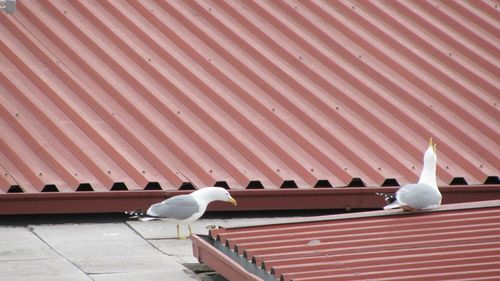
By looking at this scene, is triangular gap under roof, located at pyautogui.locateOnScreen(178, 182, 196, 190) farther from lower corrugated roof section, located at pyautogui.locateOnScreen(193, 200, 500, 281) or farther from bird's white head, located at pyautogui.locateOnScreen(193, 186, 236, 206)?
lower corrugated roof section, located at pyautogui.locateOnScreen(193, 200, 500, 281)

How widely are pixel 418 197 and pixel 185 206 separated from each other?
1.92m

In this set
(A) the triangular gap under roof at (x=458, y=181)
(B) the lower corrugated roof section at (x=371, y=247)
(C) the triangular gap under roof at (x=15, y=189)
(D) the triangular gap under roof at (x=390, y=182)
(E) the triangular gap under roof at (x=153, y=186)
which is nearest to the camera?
(B) the lower corrugated roof section at (x=371, y=247)

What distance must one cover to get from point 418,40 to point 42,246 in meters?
5.87

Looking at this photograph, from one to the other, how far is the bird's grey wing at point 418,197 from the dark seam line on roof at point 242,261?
1.49 m

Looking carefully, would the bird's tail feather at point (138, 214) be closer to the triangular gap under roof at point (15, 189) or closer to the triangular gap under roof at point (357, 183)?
the triangular gap under roof at point (15, 189)

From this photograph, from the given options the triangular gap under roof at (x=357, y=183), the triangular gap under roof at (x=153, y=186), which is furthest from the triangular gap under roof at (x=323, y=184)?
the triangular gap under roof at (x=153, y=186)

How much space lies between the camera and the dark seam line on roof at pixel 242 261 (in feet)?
25.2

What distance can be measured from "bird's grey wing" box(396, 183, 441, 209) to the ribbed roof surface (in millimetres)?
1823

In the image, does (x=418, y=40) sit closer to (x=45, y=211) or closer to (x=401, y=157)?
(x=401, y=157)

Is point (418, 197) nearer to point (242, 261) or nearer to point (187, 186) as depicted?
point (242, 261)

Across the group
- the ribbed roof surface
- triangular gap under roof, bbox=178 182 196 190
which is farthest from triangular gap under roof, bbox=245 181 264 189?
triangular gap under roof, bbox=178 182 196 190

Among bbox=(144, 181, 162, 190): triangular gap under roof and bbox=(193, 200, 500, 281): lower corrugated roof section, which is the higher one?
bbox=(144, 181, 162, 190): triangular gap under roof

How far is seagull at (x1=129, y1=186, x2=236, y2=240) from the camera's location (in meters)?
9.54

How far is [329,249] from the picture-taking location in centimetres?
821
